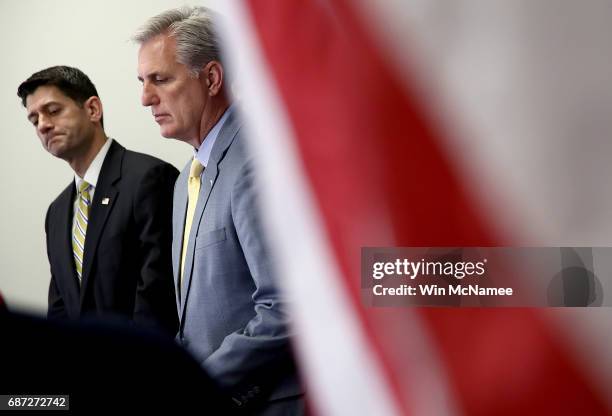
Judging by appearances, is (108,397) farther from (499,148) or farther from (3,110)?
(3,110)

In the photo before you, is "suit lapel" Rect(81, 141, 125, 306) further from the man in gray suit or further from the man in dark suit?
the man in gray suit

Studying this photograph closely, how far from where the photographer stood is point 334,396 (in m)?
0.99

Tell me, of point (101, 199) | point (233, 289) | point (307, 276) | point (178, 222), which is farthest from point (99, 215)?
point (307, 276)

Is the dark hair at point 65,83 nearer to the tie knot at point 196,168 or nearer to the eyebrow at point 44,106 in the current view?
the eyebrow at point 44,106

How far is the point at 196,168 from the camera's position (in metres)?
1.12

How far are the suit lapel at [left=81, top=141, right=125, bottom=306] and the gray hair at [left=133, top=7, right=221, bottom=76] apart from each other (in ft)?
0.60

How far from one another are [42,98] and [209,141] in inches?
11.7

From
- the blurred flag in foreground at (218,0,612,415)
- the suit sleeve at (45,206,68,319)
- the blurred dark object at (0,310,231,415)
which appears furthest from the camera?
the suit sleeve at (45,206,68,319)

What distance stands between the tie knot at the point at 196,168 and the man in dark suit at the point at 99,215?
37mm

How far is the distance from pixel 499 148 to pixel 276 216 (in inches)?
12.3

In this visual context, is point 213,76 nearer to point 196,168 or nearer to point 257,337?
point 196,168

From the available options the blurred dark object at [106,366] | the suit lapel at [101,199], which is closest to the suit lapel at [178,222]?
the suit lapel at [101,199]

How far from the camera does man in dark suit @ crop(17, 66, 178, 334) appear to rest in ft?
3.71

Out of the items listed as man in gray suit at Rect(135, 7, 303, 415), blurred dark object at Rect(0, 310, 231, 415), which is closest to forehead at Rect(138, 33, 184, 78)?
man in gray suit at Rect(135, 7, 303, 415)
